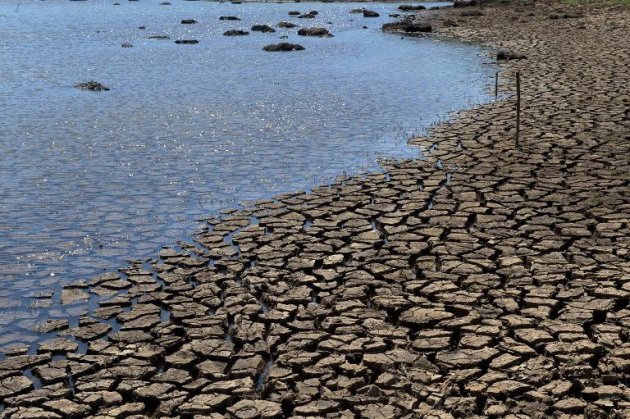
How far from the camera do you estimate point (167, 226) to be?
10438mm

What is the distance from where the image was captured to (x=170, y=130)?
16.4 metres

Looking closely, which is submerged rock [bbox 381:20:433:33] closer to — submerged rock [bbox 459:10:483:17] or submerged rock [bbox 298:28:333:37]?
submerged rock [bbox 298:28:333:37]

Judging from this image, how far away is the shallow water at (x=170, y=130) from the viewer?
32.9 feet

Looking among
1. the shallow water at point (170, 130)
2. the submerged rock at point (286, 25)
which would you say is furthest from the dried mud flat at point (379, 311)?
the submerged rock at point (286, 25)

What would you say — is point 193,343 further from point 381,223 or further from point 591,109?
point 591,109

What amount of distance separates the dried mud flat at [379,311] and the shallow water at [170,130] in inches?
28.8

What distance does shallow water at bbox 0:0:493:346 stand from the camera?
32.9 ft

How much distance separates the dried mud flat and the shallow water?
733 mm

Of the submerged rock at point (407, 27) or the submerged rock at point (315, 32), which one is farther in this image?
the submerged rock at point (315, 32)

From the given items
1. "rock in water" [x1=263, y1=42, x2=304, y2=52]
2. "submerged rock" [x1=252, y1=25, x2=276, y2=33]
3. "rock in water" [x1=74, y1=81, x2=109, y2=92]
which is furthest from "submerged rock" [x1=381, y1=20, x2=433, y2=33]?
"rock in water" [x1=74, y1=81, x2=109, y2=92]

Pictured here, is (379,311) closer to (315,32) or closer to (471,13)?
(315,32)

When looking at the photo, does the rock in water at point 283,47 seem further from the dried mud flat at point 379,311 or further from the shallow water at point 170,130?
the dried mud flat at point 379,311

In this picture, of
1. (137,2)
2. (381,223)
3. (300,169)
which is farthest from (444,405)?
(137,2)

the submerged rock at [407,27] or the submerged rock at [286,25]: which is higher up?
the submerged rock at [286,25]
